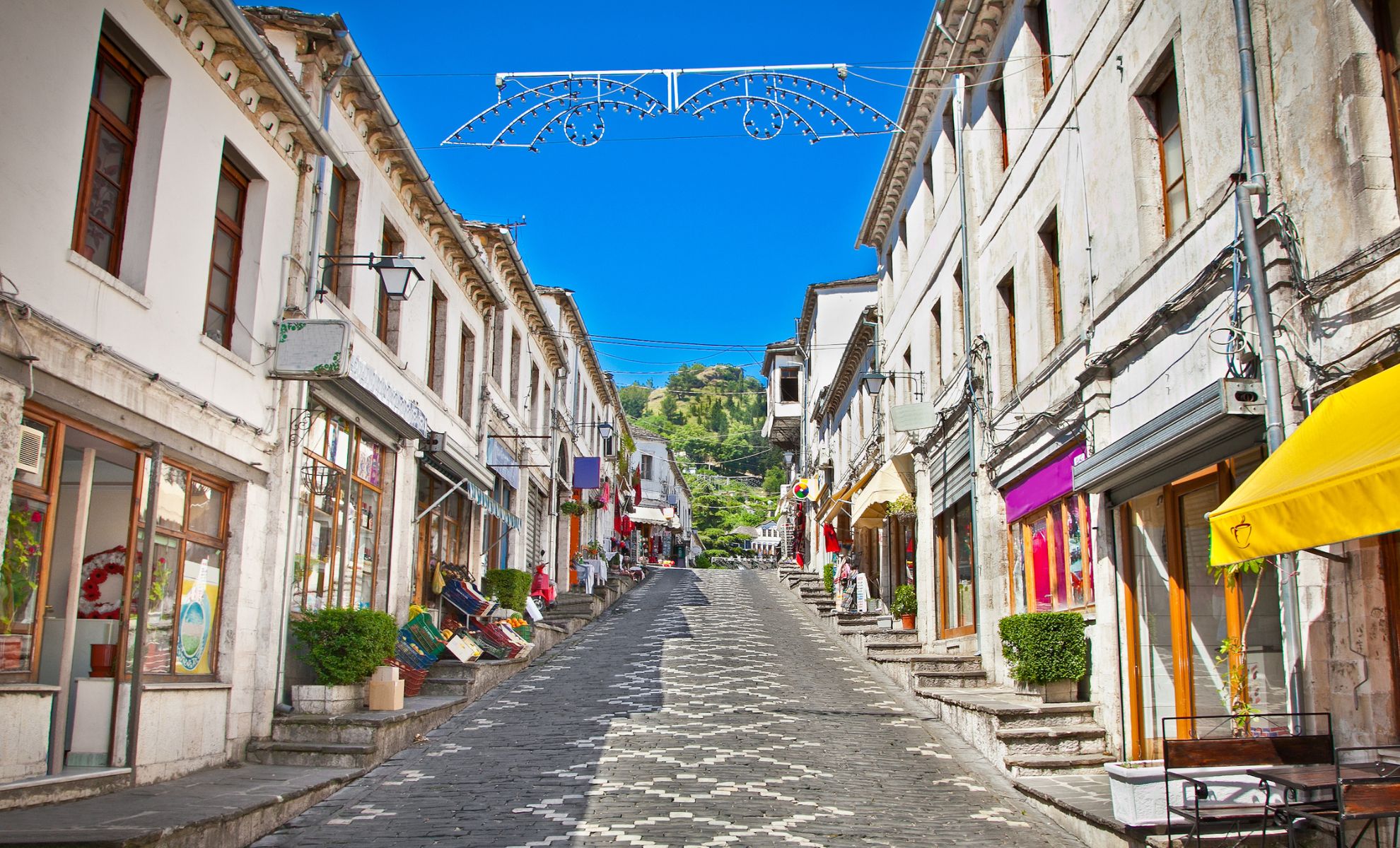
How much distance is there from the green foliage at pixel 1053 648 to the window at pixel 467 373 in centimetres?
1118

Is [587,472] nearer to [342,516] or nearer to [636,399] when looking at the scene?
[342,516]

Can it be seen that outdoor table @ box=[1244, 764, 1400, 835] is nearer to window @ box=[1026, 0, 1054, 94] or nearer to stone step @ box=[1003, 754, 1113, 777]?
stone step @ box=[1003, 754, 1113, 777]

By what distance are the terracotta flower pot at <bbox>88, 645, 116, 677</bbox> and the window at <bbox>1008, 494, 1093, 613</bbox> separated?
913cm

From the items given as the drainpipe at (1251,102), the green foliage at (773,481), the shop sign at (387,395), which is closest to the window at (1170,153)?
the drainpipe at (1251,102)

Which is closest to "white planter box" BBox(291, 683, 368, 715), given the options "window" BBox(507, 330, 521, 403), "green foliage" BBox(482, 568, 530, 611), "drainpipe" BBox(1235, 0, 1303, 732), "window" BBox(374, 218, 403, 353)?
"window" BBox(374, 218, 403, 353)

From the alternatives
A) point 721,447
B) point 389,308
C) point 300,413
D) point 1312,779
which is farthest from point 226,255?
point 721,447

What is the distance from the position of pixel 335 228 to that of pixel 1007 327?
28.7 ft

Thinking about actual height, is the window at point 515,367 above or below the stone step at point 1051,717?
above

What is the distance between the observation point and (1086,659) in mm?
11312

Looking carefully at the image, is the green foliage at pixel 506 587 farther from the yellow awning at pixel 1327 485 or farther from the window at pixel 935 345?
the yellow awning at pixel 1327 485

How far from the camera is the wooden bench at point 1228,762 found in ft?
21.4

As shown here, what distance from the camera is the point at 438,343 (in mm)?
17641

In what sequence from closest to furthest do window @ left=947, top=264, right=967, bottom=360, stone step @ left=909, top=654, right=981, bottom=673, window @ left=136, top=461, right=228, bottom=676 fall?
window @ left=136, top=461, right=228, bottom=676 → stone step @ left=909, top=654, right=981, bottom=673 → window @ left=947, top=264, right=967, bottom=360

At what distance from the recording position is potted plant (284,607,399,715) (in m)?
11.2
